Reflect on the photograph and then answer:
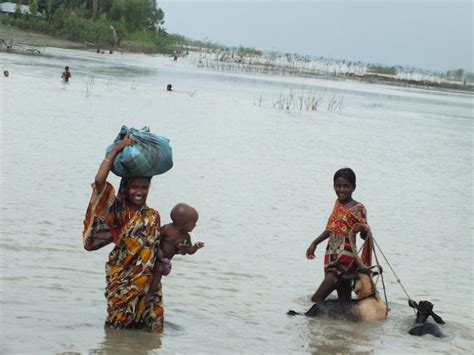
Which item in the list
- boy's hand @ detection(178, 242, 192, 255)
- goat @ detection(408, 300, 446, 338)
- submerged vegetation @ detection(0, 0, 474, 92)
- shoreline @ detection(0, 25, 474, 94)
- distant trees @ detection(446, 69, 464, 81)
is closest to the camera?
boy's hand @ detection(178, 242, 192, 255)

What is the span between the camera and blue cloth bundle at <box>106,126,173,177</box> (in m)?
4.36

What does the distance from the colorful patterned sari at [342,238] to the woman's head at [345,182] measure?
0.26 feet

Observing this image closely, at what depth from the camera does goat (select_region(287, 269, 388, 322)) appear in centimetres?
579

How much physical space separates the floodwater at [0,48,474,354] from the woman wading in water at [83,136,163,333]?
35cm

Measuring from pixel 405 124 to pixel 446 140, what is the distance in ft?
11.4

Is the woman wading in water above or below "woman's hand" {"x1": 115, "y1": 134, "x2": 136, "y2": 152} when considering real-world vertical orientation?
below

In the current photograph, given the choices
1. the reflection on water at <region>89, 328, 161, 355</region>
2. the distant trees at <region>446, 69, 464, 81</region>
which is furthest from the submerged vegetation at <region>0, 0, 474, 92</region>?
the reflection on water at <region>89, 328, 161, 355</region>

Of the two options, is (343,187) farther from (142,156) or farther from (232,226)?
(232,226)

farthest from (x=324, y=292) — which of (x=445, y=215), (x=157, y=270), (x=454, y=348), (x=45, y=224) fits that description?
(x=445, y=215)

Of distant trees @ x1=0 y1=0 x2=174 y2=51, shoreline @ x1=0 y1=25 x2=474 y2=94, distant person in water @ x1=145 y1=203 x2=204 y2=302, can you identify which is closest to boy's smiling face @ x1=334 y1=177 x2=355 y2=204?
distant person in water @ x1=145 y1=203 x2=204 y2=302

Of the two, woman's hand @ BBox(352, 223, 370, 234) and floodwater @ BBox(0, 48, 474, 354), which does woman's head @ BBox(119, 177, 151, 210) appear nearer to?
floodwater @ BBox(0, 48, 474, 354)

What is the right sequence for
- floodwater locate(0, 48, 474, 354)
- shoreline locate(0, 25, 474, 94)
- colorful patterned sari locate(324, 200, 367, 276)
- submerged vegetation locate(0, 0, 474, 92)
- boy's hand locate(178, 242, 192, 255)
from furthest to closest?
submerged vegetation locate(0, 0, 474, 92), shoreline locate(0, 25, 474, 94), colorful patterned sari locate(324, 200, 367, 276), floodwater locate(0, 48, 474, 354), boy's hand locate(178, 242, 192, 255)

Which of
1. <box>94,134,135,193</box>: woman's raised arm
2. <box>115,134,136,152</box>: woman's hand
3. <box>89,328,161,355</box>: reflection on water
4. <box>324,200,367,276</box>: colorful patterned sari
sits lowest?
<box>89,328,161,355</box>: reflection on water

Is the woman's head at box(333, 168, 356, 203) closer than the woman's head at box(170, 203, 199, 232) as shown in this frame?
No
